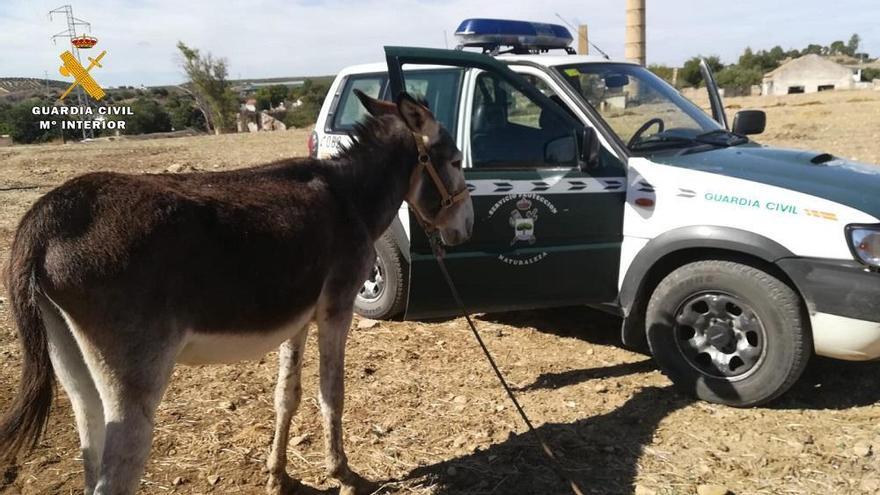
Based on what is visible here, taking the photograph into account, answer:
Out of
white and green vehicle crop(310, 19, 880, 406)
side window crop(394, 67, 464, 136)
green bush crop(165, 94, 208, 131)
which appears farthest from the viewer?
green bush crop(165, 94, 208, 131)

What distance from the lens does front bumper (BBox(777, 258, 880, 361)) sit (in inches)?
140

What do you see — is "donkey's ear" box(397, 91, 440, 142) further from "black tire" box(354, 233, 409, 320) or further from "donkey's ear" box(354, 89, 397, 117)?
"black tire" box(354, 233, 409, 320)

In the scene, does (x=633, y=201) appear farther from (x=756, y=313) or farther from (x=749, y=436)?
(x=749, y=436)

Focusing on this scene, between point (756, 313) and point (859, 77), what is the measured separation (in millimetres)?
80652

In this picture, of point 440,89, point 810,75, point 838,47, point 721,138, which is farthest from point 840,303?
point 838,47

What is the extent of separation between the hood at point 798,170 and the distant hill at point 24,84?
73.4m

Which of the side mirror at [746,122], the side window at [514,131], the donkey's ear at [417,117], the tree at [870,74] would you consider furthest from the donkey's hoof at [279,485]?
the tree at [870,74]

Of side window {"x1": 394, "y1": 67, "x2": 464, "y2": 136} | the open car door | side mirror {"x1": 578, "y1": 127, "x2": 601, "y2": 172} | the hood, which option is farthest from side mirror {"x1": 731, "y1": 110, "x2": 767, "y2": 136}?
side window {"x1": 394, "y1": 67, "x2": 464, "y2": 136}

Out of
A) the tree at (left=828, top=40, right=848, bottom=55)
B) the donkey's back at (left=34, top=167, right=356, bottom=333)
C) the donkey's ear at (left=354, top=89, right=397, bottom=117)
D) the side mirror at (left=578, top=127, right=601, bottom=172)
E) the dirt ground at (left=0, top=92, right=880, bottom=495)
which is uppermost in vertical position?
the tree at (left=828, top=40, right=848, bottom=55)

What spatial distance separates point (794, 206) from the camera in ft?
12.4

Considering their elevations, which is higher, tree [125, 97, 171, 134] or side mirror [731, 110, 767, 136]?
tree [125, 97, 171, 134]

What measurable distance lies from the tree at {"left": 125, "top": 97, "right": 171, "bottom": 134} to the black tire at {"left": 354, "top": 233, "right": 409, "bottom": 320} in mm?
48164

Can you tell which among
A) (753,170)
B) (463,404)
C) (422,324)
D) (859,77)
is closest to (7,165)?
(422,324)

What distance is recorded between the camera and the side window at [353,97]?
18.9 feet
